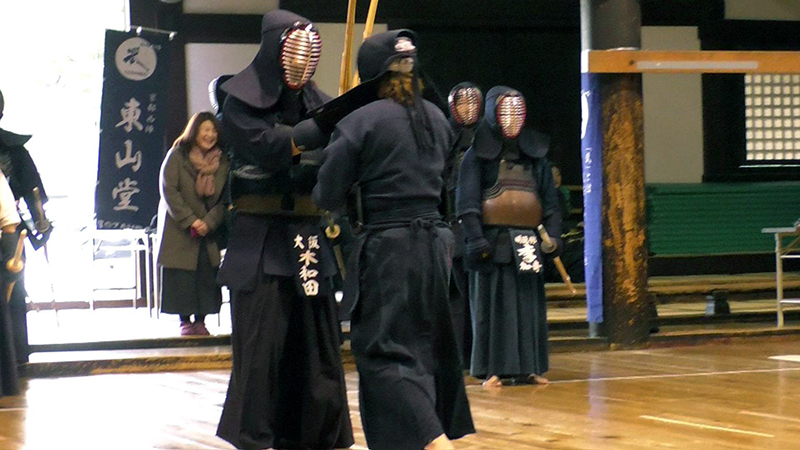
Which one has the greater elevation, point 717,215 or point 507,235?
point 507,235

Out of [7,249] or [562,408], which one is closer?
[562,408]

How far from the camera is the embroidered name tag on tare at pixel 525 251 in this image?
692 cm

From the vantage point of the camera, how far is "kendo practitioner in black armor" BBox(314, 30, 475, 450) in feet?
14.7

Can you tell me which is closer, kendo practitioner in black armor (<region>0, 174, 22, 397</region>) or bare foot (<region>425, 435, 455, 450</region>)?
bare foot (<region>425, 435, 455, 450</region>)

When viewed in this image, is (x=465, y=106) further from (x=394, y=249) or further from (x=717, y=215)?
(x=717, y=215)

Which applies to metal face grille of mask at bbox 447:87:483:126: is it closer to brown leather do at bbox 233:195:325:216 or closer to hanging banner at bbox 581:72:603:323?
hanging banner at bbox 581:72:603:323

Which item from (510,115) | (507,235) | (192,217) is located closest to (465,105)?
(510,115)

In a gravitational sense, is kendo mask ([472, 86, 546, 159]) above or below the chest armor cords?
above

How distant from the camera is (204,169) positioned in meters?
8.35

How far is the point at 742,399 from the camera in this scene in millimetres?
6156

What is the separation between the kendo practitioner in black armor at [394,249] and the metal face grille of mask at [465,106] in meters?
2.69

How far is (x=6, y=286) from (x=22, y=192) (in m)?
1.06

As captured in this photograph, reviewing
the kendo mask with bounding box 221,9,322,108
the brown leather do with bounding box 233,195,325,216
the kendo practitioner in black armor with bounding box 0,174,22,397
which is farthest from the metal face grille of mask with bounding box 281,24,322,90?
the kendo practitioner in black armor with bounding box 0,174,22,397

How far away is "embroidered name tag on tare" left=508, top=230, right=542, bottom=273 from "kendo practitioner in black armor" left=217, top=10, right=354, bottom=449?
7.04 ft
